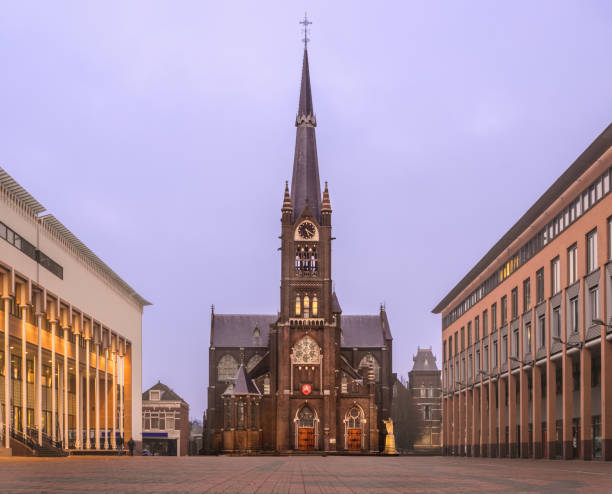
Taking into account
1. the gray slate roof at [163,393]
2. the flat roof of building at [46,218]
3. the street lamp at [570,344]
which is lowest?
the gray slate roof at [163,393]

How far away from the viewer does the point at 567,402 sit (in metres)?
46.4

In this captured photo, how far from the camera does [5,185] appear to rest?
44031 mm

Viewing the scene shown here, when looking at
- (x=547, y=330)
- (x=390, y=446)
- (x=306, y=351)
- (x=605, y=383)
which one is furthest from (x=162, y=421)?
(x=605, y=383)

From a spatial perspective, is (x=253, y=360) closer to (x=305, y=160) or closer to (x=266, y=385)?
(x=266, y=385)

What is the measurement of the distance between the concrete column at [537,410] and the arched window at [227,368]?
84036 millimetres

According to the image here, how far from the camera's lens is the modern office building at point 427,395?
5807 inches

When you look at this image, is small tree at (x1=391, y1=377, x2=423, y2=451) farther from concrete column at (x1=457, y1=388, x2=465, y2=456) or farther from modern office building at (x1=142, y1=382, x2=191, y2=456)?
concrete column at (x1=457, y1=388, x2=465, y2=456)

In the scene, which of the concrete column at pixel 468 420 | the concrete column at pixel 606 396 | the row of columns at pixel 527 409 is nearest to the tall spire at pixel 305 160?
the row of columns at pixel 527 409

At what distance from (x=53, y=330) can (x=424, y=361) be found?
4274 inches

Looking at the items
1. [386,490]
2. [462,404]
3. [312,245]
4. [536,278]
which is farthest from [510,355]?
[312,245]

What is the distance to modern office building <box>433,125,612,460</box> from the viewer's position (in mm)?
41844

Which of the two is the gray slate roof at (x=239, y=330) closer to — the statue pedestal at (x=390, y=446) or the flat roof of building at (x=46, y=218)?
the statue pedestal at (x=390, y=446)

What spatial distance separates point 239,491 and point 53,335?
42638 mm

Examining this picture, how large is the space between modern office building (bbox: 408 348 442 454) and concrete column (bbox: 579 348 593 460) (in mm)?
100894
